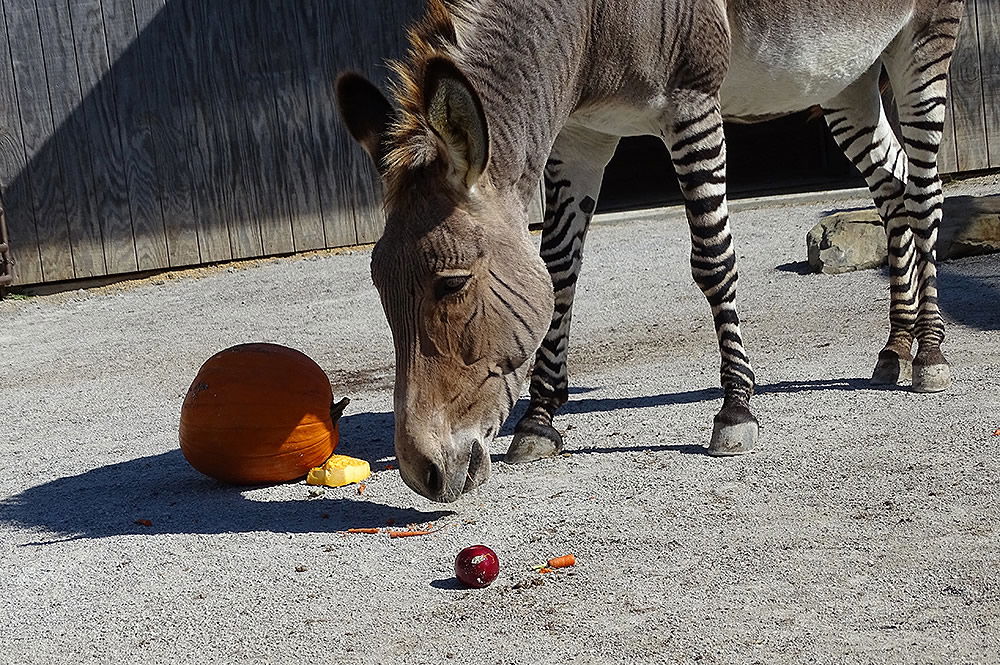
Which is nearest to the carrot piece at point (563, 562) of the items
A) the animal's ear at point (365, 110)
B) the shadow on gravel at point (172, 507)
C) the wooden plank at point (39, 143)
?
the shadow on gravel at point (172, 507)

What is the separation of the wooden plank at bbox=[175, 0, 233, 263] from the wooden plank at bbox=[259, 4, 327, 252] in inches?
20.5

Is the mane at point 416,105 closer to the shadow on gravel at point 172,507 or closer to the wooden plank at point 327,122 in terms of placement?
the shadow on gravel at point 172,507

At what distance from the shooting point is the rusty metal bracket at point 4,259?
388 inches

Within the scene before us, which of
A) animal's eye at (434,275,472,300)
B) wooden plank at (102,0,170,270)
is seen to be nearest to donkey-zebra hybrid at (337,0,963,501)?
animal's eye at (434,275,472,300)

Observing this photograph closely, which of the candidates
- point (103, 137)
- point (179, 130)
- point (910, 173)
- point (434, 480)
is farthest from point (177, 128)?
point (434, 480)

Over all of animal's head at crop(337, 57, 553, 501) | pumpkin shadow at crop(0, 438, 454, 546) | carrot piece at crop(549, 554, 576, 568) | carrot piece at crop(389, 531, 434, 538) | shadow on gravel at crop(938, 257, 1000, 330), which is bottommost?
carrot piece at crop(549, 554, 576, 568)

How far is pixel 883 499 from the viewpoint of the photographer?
13.1 ft

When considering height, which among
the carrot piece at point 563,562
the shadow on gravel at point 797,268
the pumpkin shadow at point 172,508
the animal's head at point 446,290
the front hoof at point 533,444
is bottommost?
the carrot piece at point 563,562

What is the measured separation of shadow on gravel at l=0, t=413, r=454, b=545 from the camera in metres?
4.17

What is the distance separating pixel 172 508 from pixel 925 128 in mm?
3936

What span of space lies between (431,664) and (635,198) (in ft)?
33.0

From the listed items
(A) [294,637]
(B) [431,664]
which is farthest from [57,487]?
(B) [431,664]

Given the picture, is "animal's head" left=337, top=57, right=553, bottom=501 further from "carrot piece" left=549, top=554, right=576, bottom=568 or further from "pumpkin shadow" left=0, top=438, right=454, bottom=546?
"pumpkin shadow" left=0, top=438, right=454, bottom=546

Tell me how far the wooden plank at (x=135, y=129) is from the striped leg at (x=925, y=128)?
21.7ft
